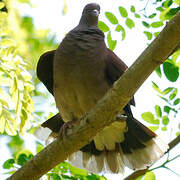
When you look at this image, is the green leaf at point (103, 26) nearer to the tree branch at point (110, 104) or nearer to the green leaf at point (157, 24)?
the green leaf at point (157, 24)

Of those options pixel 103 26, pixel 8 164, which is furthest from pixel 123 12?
pixel 8 164

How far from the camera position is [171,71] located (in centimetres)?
350

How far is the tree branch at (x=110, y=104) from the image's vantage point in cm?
223

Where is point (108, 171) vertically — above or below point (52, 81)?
below

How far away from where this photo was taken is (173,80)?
11.6 ft

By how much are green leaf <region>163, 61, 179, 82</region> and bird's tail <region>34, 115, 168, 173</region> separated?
→ 0.59m

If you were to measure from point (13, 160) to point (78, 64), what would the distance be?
115 centimetres

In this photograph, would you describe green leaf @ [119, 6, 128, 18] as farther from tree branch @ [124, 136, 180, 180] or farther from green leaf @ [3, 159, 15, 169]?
green leaf @ [3, 159, 15, 169]

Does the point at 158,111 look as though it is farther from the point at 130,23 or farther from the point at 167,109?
the point at 130,23

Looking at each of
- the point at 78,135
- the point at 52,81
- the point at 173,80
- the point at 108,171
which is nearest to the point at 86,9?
the point at 52,81

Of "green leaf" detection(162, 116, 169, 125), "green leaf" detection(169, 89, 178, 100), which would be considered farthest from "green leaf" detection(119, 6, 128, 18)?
"green leaf" detection(162, 116, 169, 125)

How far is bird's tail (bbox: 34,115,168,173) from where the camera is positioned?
3625mm

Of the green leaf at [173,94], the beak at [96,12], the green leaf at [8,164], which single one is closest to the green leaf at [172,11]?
the green leaf at [173,94]

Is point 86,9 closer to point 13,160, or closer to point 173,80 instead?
point 173,80
